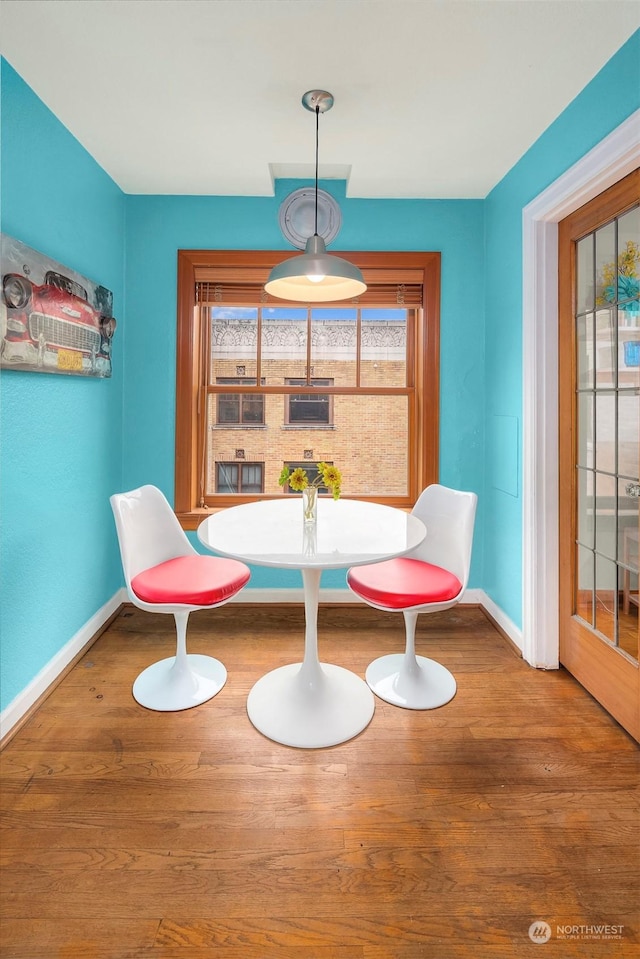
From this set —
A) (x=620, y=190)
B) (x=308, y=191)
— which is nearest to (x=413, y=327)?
(x=308, y=191)

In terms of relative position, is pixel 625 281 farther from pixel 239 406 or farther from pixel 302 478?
pixel 239 406

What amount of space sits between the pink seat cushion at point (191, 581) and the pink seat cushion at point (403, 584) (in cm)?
57

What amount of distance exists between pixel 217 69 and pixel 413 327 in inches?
71.9

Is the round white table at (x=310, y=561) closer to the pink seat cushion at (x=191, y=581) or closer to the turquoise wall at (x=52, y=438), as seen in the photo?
the pink seat cushion at (x=191, y=581)

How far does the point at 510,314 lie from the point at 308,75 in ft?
5.18

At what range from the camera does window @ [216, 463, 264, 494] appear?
3340 millimetres

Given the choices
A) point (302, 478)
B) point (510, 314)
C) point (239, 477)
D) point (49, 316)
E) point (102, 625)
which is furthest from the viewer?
point (239, 477)

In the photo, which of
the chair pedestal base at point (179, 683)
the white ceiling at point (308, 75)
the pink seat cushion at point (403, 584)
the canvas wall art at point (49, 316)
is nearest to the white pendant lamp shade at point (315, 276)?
the white ceiling at point (308, 75)

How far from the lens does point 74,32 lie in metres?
1.76

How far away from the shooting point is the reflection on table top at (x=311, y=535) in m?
1.65

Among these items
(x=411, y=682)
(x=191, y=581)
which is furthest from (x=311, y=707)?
(x=191, y=581)

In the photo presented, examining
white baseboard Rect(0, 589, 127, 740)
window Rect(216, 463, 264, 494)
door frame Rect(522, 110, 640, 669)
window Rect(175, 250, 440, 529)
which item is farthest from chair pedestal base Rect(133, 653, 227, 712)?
door frame Rect(522, 110, 640, 669)

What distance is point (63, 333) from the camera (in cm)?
228
